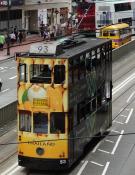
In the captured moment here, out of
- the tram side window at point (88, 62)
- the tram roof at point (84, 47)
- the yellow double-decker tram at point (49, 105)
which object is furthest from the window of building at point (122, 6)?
the yellow double-decker tram at point (49, 105)

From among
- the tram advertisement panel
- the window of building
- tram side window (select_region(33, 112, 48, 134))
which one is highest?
the window of building

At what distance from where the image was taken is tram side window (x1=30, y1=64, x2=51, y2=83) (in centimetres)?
1928

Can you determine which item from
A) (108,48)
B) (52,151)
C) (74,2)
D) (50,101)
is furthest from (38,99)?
(74,2)

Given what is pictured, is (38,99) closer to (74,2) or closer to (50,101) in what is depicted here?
(50,101)

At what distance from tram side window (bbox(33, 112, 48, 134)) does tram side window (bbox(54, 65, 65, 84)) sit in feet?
3.77

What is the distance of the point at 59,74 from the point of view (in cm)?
1912

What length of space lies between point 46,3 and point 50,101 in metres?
52.5

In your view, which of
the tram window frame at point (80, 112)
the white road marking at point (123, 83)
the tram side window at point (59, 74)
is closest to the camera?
the tram side window at point (59, 74)

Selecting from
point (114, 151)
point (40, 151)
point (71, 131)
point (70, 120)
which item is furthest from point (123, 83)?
point (40, 151)

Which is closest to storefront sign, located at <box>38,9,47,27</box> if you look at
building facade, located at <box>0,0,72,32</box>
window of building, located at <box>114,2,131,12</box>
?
building facade, located at <box>0,0,72,32</box>

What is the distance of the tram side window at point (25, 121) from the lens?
19.6 meters

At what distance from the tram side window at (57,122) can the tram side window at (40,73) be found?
107 cm

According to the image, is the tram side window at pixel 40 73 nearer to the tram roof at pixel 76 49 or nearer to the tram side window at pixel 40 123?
the tram roof at pixel 76 49

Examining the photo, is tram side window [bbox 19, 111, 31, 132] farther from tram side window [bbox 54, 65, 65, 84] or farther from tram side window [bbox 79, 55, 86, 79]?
tram side window [bbox 79, 55, 86, 79]
